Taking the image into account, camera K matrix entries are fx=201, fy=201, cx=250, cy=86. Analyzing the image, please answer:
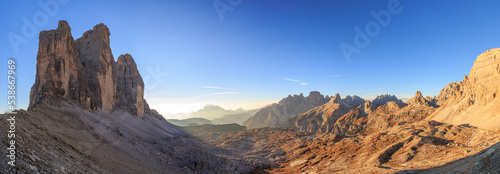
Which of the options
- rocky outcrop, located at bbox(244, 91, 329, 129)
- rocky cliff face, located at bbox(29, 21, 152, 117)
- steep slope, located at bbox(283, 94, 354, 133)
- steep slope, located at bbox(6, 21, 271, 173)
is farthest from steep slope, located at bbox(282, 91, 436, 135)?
rocky cliff face, located at bbox(29, 21, 152, 117)

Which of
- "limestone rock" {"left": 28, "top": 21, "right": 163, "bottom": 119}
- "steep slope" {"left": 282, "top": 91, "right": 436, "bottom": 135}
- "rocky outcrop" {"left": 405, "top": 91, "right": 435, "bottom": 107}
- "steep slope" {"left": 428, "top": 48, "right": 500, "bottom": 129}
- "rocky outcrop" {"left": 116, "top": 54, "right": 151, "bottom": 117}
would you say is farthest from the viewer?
"rocky outcrop" {"left": 405, "top": 91, "right": 435, "bottom": 107}

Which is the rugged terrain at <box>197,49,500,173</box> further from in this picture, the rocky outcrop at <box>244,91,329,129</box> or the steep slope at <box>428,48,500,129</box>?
the rocky outcrop at <box>244,91,329,129</box>

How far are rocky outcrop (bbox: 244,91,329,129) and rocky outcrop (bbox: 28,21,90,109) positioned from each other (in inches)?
4864

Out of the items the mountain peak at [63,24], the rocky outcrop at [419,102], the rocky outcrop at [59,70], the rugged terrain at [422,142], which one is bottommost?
the rugged terrain at [422,142]

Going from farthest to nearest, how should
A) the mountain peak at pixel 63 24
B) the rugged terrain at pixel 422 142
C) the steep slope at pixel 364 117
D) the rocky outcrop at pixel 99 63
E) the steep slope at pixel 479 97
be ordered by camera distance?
the steep slope at pixel 364 117, the rocky outcrop at pixel 99 63, the mountain peak at pixel 63 24, the steep slope at pixel 479 97, the rugged terrain at pixel 422 142

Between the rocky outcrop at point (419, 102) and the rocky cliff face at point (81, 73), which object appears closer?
the rocky cliff face at point (81, 73)

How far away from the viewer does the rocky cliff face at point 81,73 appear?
38188mm

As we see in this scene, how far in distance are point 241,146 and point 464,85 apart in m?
67.5

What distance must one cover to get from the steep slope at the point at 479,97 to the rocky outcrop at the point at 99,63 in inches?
3267

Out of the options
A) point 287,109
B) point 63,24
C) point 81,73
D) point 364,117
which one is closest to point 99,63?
point 81,73

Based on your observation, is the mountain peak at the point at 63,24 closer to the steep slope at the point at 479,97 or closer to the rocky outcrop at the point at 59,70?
the rocky outcrop at the point at 59,70

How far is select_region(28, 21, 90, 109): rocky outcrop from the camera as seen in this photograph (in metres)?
36.9

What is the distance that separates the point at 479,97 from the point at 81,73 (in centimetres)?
9302

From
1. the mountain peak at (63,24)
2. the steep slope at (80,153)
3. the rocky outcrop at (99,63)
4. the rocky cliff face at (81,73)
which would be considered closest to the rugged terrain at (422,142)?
the steep slope at (80,153)
